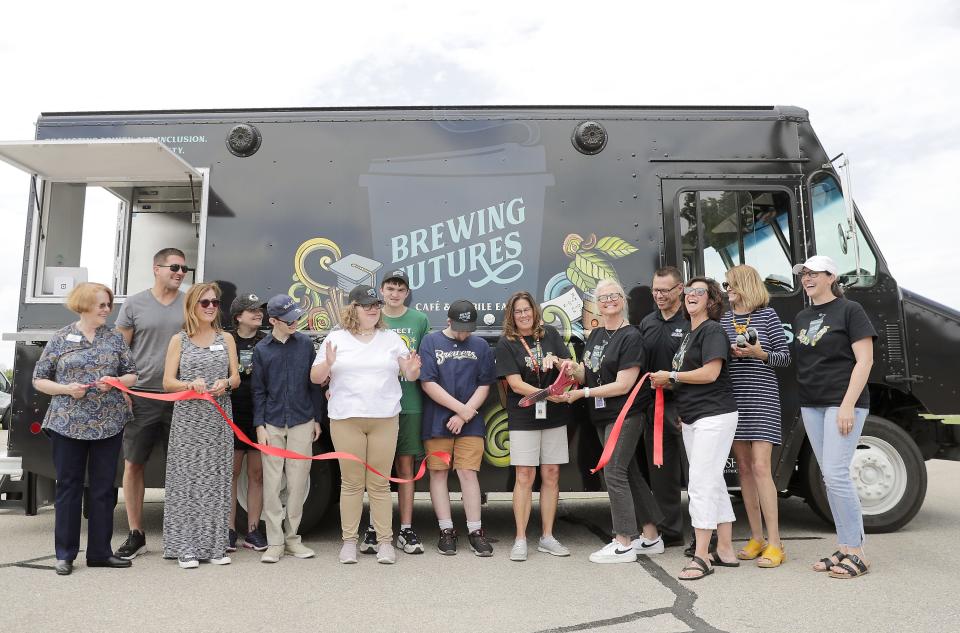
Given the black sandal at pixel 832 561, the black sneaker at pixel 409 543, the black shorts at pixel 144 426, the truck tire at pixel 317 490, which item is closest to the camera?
the black sandal at pixel 832 561

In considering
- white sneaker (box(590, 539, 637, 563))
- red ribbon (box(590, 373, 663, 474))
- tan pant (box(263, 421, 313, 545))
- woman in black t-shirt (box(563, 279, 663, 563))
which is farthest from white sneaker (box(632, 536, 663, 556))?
tan pant (box(263, 421, 313, 545))

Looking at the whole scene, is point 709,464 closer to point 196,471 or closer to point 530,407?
point 530,407

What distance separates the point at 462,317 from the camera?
16.8 ft

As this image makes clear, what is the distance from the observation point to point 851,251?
5.76m

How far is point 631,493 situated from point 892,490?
7.70 ft

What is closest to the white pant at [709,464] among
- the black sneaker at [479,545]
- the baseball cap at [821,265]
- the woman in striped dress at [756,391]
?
the woman in striped dress at [756,391]

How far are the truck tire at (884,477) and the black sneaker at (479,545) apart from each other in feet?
8.65

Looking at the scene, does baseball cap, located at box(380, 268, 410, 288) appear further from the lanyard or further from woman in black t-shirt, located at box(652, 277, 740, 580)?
woman in black t-shirt, located at box(652, 277, 740, 580)

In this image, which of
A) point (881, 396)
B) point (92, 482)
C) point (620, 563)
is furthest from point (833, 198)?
point (92, 482)

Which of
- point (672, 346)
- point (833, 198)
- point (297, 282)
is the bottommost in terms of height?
point (672, 346)

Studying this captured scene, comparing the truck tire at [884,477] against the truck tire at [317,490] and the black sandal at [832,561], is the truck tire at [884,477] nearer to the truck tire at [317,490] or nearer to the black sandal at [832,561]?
the black sandal at [832,561]

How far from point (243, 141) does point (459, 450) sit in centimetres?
298

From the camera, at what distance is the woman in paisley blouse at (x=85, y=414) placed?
184 inches

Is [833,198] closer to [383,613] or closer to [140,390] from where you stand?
[383,613]
